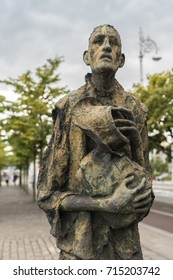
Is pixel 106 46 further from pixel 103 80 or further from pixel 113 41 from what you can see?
pixel 103 80

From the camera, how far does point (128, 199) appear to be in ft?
8.72

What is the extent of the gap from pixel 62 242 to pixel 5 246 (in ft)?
Answer: 25.0

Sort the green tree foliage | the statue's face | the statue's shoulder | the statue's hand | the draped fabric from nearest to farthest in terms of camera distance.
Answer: the statue's hand → the draped fabric → the statue's face → the statue's shoulder → the green tree foliage

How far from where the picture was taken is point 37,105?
18.0 m

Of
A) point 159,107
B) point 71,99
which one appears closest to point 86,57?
point 71,99

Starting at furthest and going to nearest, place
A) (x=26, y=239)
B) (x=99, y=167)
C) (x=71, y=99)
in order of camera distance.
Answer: (x=26, y=239)
(x=71, y=99)
(x=99, y=167)

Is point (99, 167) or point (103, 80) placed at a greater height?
point (103, 80)

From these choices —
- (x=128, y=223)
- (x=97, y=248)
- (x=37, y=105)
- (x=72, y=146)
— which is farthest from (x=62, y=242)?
(x=37, y=105)

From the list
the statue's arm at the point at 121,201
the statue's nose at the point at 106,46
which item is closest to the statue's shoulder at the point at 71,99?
the statue's nose at the point at 106,46

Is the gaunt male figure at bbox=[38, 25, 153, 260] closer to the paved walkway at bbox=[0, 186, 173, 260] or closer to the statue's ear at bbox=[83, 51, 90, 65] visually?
the statue's ear at bbox=[83, 51, 90, 65]

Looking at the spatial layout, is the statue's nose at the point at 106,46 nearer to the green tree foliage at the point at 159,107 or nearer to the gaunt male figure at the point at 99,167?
the gaunt male figure at the point at 99,167

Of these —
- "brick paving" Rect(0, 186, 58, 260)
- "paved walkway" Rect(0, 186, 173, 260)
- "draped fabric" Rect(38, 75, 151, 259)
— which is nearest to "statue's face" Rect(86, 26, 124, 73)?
"draped fabric" Rect(38, 75, 151, 259)

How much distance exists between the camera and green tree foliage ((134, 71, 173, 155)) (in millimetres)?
16641
